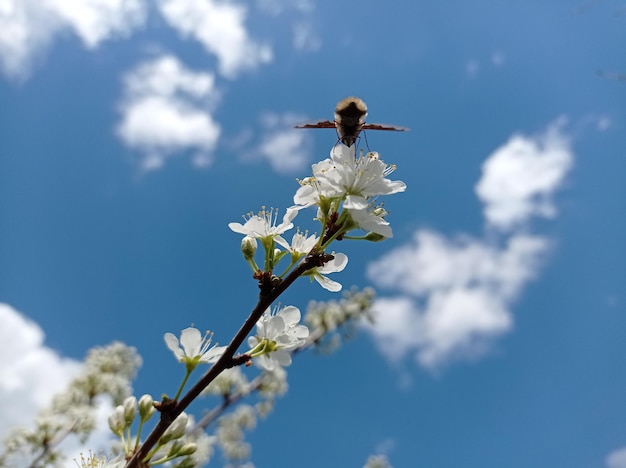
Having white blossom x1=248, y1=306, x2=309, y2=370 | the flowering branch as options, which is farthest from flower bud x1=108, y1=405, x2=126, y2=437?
white blossom x1=248, y1=306, x2=309, y2=370

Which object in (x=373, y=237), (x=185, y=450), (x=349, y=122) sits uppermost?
(x=349, y=122)

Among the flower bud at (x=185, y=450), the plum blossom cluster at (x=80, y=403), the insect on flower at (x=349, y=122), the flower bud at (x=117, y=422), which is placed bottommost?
the flower bud at (x=185, y=450)

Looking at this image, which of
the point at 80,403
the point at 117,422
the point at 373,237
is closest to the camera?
the point at 373,237

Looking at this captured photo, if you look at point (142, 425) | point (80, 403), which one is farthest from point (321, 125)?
point (80, 403)

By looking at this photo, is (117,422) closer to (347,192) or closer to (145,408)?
(145,408)

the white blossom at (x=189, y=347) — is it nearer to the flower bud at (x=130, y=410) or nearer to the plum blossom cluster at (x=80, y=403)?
the flower bud at (x=130, y=410)

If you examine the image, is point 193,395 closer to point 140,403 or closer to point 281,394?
point 140,403

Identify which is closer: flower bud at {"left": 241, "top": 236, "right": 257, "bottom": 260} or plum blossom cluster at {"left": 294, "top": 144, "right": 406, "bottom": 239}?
plum blossom cluster at {"left": 294, "top": 144, "right": 406, "bottom": 239}

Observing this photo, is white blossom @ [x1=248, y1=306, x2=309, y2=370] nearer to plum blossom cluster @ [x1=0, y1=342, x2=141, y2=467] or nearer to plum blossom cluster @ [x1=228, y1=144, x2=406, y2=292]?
plum blossom cluster @ [x1=228, y1=144, x2=406, y2=292]

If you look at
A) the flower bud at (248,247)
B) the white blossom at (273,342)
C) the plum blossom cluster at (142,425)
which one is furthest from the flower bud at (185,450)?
the flower bud at (248,247)

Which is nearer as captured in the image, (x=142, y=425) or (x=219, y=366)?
(x=219, y=366)
